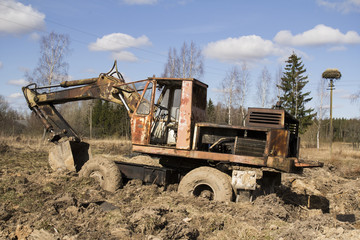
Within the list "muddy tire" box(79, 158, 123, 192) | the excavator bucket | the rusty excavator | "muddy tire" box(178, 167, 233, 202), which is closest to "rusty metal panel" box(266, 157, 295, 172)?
the rusty excavator

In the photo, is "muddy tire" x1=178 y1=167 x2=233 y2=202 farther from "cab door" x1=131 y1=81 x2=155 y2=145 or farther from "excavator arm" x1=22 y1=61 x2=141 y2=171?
"excavator arm" x1=22 y1=61 x2=141 y2=171

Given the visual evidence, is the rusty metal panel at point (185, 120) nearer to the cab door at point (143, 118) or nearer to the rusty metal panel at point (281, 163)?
the cab door at point (143, 118)

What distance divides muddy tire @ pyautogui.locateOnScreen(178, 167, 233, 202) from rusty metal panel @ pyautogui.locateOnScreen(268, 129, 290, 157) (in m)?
1.07

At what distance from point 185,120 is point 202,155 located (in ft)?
2.63

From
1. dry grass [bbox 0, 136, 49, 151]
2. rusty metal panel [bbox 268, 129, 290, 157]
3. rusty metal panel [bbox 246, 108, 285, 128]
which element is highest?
rusty metal panel [bbox 246, 108, 285, 128]

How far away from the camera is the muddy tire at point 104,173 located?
7.79 meters

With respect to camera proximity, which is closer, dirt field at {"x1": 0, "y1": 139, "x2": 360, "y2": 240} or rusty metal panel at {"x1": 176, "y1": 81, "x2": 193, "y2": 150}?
dirt field at {"x1": 0, "y1": 139, "x2": 360, "y2": 240}

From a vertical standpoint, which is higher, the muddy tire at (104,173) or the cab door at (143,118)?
the cab door at (143,118)

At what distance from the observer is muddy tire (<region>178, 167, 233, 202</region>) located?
6840 mm

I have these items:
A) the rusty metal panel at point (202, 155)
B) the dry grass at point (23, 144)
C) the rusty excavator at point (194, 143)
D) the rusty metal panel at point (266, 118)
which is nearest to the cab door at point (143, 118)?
the rusty excavator at point (194, 143)

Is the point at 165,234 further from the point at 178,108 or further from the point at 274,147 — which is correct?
the point at 178,108

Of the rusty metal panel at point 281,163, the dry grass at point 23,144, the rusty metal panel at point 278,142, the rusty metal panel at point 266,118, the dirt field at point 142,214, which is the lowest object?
the dirt field at point 142,214

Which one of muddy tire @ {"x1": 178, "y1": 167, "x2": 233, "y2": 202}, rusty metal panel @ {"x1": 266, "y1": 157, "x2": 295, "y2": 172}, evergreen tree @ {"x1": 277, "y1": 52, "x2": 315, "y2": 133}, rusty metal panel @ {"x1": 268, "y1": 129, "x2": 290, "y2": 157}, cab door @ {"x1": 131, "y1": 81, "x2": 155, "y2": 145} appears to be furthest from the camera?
evergreen tree @ {"x1": 277, "y1": 52, "x2": 315, "y2": 133}

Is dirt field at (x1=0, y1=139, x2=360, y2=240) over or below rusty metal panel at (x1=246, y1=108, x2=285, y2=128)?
below
